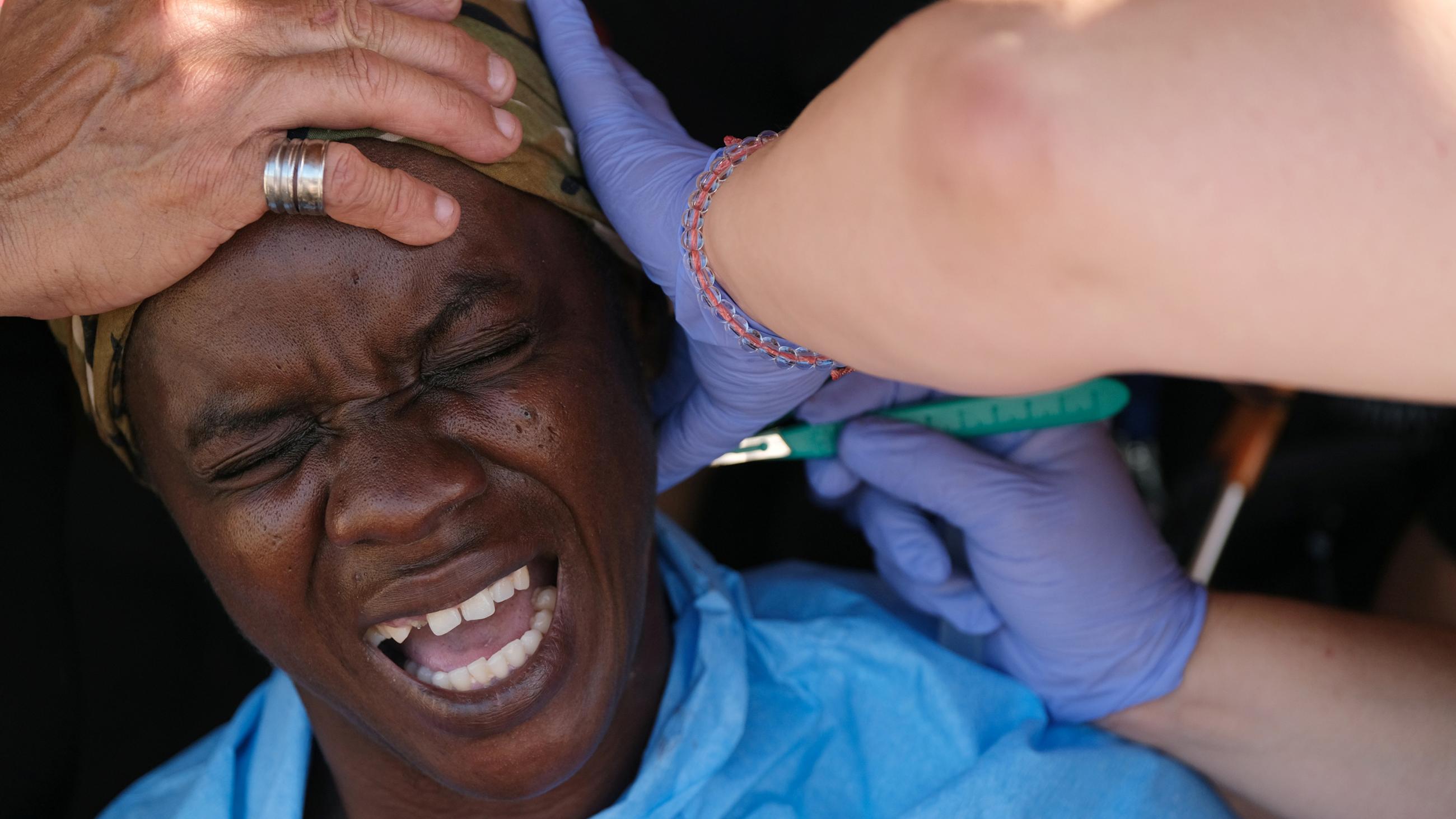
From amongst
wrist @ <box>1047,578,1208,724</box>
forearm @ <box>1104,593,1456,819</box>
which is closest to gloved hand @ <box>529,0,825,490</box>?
wrist @ <box>1047,578,1208,724</box>

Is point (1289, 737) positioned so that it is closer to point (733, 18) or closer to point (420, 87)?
point (420, 87)

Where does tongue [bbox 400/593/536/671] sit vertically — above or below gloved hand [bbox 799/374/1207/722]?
below

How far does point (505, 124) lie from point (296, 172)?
244 mm

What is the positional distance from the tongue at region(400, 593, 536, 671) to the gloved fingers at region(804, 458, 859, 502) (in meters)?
0.46

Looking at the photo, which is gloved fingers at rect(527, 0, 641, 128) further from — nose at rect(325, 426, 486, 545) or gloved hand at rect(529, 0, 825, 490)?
nose at rect(325, 426, 486, 545)

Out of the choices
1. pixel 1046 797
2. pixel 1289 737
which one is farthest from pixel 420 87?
pixel 1289 737

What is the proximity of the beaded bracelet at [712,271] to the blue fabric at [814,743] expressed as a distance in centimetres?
62

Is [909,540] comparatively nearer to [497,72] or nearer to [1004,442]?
[1004,442]

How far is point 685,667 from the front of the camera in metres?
1.57

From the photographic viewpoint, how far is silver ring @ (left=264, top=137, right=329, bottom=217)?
3.48 ft

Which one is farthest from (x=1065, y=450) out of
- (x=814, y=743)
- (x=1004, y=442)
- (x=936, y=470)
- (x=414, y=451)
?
(x=414, y=451)

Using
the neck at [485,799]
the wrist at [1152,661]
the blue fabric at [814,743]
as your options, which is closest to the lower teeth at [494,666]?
the neck at [485,799]

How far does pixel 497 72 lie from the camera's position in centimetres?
122

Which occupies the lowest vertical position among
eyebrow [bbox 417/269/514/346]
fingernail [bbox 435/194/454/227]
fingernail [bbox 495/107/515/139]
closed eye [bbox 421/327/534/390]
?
closed eye [bbox 421/327/534/390]
